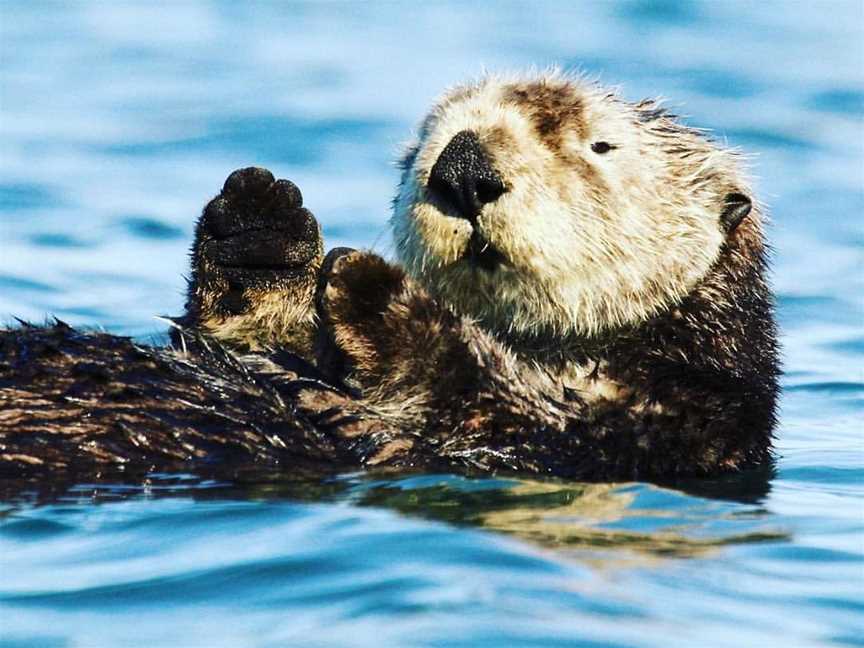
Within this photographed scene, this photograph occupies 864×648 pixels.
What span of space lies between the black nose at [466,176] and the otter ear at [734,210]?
1.14m

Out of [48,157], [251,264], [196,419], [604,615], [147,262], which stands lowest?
[604,615]

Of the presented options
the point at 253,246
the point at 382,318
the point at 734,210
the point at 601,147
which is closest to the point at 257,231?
the point at 253,246

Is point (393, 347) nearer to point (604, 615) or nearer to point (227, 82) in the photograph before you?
point (604, 615)

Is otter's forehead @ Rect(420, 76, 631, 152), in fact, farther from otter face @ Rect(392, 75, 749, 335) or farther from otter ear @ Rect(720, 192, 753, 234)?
otter ear @ Rect(720, 192, 753, 234)

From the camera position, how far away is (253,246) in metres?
5.96

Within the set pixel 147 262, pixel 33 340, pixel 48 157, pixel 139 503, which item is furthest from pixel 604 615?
pixel 48 157

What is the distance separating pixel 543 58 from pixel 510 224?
945 cm

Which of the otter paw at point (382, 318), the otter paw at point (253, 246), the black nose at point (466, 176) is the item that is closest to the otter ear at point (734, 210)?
the black nose at point (466, 176)

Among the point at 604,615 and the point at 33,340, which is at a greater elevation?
the point at 33,340

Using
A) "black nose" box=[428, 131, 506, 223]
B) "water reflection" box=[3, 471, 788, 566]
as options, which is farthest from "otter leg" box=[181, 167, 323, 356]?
"water reflection" box=[3, 471, 788, 566]

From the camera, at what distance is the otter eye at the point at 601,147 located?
18.9ft

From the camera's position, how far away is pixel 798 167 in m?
13.1

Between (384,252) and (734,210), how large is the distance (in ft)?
4.22

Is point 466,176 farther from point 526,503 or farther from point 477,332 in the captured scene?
point 526,503
